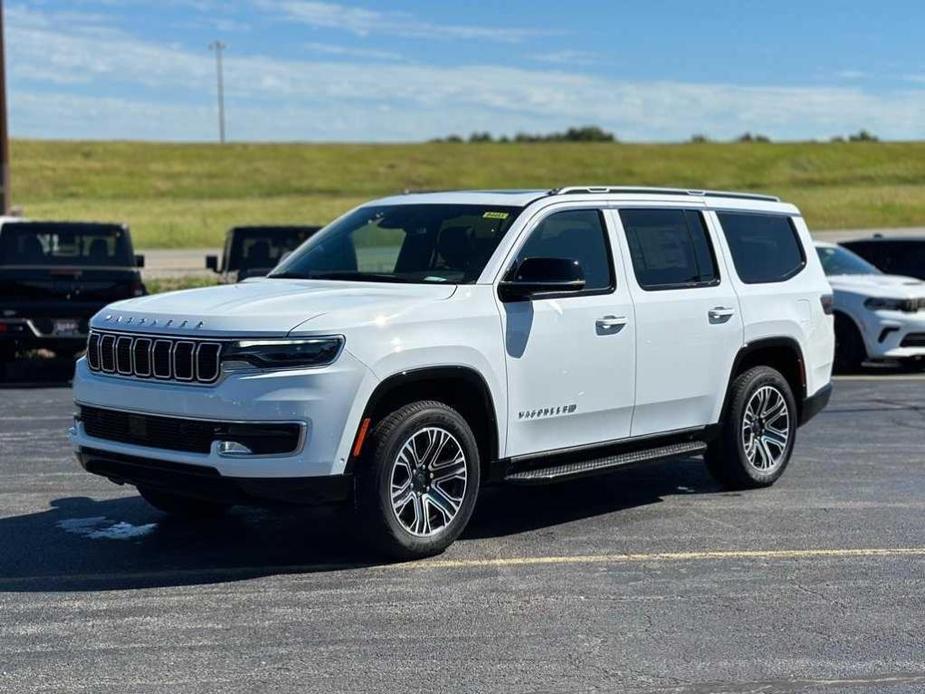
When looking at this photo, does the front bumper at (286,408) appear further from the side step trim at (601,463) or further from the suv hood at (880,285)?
the suv hood at (880,285)

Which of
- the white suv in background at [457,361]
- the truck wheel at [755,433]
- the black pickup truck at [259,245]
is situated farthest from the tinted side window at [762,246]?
the black pickup truck at [259,245]

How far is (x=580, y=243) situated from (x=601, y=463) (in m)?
1.27

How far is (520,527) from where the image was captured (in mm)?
7621

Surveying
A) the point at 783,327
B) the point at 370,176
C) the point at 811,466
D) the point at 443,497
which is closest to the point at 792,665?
the point at 443,497

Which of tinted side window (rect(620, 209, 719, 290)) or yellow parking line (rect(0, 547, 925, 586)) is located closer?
yellow parking line (rect(0, 547, 925, 586))

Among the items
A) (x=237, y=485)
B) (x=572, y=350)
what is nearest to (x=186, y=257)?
(x=572, y=350)

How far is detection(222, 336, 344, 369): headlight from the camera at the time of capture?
6.15 meters

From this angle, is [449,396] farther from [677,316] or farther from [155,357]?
[677,316]

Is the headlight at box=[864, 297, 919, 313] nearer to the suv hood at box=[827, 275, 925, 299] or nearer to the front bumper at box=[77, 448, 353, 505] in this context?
the suv hood at box=[827, 275, 925, 299]

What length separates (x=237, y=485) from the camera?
20.3ft

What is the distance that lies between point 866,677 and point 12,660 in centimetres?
328

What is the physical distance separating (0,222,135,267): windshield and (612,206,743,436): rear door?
9.07 meters

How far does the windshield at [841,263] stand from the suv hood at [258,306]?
34.0 ft

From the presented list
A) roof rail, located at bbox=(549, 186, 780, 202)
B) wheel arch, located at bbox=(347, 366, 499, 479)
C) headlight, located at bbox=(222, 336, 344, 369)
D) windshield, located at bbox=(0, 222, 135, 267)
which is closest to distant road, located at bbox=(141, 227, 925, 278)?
windshield, located at bbox=(0, 222, 135, 267)
